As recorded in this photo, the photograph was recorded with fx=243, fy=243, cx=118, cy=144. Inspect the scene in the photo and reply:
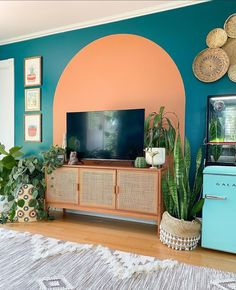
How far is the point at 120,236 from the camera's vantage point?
8.20 feet

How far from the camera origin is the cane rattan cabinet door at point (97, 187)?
2672mm

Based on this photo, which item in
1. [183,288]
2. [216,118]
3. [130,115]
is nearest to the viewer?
[183,288]

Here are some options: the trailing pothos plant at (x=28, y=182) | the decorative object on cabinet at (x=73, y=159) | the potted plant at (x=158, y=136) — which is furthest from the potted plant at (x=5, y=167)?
the potted plant at (x=158, y=136)

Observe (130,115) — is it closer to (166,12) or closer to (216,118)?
(216,118)

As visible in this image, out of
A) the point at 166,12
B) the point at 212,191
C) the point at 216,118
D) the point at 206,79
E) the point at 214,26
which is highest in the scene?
the point at 166,12

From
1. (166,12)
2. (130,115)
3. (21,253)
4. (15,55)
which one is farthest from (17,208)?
(166,12)

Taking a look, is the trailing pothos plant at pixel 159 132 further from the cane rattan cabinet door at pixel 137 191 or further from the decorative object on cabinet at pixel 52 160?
the decorative object on cabinet at pixel 52 160

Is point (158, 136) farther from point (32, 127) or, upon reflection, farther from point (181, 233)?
point (32, 127)

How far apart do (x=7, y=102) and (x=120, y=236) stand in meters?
2.80

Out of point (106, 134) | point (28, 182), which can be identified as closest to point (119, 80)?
point (106, 134)

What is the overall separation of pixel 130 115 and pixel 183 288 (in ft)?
5.74

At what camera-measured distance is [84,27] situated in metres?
3.24

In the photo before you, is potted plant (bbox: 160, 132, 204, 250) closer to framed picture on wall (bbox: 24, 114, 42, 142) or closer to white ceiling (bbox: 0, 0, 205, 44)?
white ceiling (bbox: 0, 0, 205, 44)

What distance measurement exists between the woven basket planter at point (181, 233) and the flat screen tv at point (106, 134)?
83 cm
